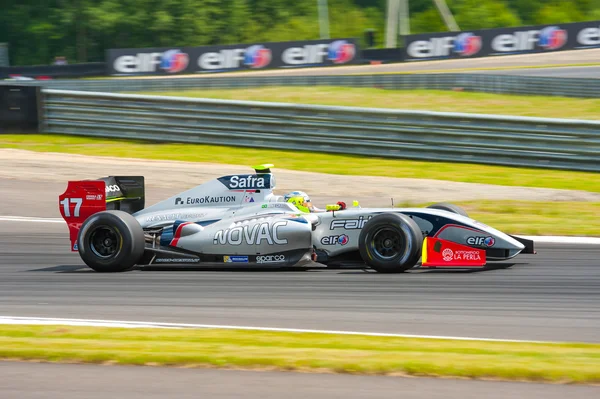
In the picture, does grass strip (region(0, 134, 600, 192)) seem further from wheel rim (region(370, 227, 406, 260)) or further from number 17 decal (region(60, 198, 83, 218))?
number 17 decal (region(60, 198, 83, 218))

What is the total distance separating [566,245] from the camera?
33.9 feet

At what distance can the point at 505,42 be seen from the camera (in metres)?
40.6

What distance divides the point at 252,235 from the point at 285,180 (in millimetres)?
6215

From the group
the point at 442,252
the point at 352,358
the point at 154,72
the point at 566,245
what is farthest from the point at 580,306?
the point at 154,72

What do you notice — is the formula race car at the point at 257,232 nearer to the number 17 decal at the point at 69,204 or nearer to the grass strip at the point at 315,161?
the number 17 decal at the point at 69,204

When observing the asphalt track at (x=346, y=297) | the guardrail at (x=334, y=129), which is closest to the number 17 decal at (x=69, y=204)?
the asphalt track at (x=346, y=297)

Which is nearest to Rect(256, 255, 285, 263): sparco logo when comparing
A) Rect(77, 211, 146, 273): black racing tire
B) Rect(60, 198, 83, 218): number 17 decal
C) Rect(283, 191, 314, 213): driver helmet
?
Rect(283, 191, 314, 213): driver helmet

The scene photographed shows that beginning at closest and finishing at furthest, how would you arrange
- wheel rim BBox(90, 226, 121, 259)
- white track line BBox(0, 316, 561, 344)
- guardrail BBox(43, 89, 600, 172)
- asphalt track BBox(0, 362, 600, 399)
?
asphalt track BBox(0, 362, 600, 399) < white track line BBox(0, 316, 561, 344) < wheel rim BBox(90, 226, 121, 259) < guardrail BBox(43, 89, 600, 172)

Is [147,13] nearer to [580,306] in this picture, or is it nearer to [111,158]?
[111,158]

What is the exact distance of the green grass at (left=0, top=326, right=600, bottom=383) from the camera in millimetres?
5035

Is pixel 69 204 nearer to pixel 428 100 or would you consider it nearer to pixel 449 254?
pixel 449 254

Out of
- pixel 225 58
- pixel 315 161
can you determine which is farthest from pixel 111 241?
pixel 225 58

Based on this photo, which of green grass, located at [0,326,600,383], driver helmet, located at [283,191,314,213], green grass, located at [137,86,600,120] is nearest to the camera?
green grass, located at [0,326,600,383]

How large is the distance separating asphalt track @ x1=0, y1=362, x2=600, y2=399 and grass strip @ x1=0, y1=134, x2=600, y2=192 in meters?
9.98
